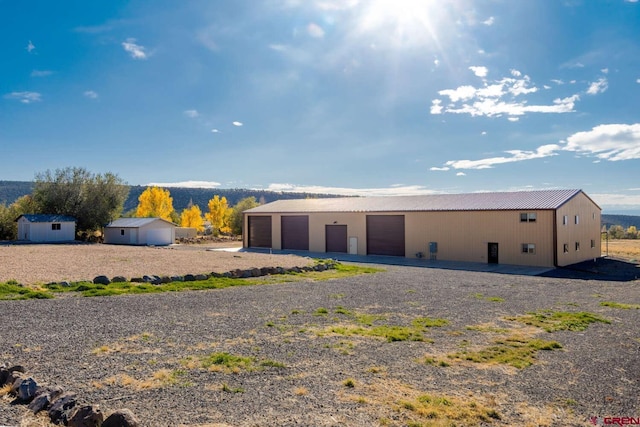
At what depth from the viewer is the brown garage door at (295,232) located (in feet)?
127

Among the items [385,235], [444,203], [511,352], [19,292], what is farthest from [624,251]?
[19,292]

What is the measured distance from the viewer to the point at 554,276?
73.4ft

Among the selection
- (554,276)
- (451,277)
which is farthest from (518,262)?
(451,277)

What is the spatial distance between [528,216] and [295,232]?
1991cm

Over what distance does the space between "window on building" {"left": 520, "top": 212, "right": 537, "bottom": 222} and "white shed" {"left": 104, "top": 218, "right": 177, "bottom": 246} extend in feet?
124

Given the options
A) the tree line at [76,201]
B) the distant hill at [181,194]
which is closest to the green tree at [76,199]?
the tree line at [76,201]

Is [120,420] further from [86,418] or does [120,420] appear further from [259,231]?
[259,231]

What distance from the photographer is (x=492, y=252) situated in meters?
28.4

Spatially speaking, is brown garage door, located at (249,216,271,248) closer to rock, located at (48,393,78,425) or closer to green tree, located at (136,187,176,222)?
rock, located at (48,393,78,425)

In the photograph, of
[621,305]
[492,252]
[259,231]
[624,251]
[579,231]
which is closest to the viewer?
[621,305]

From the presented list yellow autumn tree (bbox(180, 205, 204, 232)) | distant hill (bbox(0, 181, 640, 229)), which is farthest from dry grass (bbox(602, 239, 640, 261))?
distant hill (bbox(0, 181, 640, 229))

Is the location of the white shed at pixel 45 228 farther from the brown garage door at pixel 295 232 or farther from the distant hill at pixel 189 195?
the distant hill at pixel 189 195

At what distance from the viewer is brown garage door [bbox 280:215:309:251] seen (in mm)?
38844

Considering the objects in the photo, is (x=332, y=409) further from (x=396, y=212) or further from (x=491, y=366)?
(x=396, y=212)
